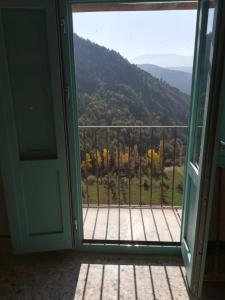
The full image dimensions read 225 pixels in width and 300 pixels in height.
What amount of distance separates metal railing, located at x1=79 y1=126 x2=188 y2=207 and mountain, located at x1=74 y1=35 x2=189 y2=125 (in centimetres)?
32

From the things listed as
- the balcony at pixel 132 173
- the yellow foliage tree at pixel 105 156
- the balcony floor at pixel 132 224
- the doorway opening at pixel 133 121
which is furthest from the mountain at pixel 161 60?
the balcony floor at pixel 132 224

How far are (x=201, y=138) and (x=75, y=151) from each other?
962mm

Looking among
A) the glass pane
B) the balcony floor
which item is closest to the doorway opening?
the balcony floor

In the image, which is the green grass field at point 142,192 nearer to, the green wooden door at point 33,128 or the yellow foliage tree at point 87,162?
the yellow foliage tree at point 87,162

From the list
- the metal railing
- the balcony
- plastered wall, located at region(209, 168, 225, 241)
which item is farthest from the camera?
the metal railing

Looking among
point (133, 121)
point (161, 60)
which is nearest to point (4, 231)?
point (133, 121)

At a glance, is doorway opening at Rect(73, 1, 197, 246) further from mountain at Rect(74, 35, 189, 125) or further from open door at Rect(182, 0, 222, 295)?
open door at Rect(182, 0, 222, 295)

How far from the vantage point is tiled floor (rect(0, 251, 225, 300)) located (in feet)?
5.64

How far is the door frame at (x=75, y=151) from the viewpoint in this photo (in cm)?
168

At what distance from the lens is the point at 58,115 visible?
5.83ft

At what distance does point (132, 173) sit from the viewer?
10.3 feet

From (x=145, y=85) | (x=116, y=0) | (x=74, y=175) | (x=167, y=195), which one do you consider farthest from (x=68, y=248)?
(x=145, y=85)

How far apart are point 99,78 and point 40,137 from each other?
1615mm

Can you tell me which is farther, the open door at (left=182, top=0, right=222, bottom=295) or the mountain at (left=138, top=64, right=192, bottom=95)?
the mountain at (left=138, top=64, right=192, bottom=95)
